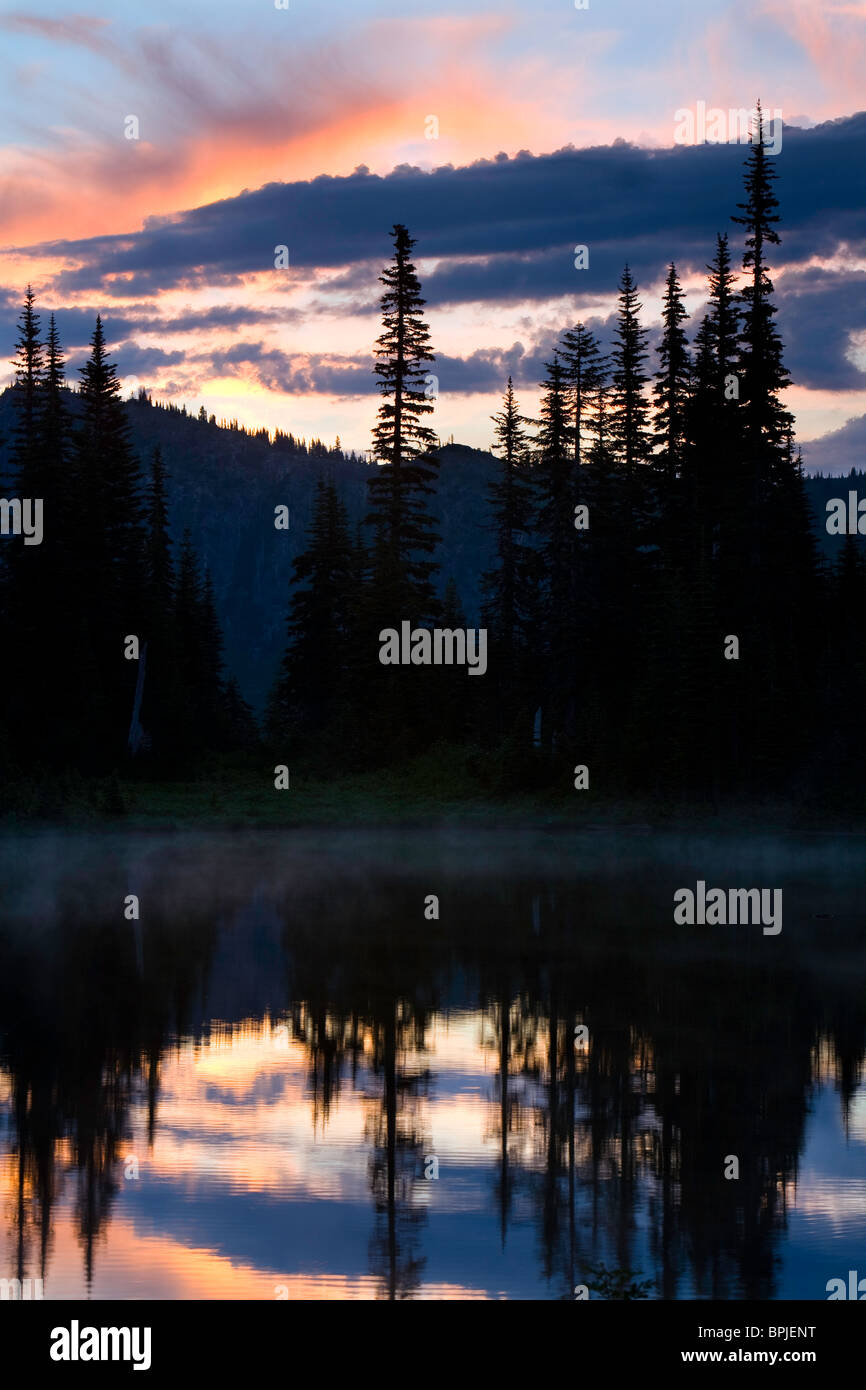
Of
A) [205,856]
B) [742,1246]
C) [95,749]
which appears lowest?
[742,1246]

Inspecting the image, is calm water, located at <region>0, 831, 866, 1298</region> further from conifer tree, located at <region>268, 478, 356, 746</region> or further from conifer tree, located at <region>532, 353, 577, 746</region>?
conifer tree, located at <region>268, 478, 356, 746</region>

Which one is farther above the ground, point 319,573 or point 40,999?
point 319,573

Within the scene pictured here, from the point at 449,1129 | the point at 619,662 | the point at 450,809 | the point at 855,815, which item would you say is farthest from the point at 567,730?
the point at 449,1129

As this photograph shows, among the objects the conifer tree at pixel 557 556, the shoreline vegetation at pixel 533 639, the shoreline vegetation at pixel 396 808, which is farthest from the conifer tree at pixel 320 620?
the shoreline vegetation at pixel 396 808

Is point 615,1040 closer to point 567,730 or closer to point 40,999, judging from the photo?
point 40,999

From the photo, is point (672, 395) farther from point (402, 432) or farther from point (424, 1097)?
point (424, 1097)

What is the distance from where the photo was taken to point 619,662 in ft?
198

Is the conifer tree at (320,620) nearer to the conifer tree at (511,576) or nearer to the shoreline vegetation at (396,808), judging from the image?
the conifer tree at (511,576)

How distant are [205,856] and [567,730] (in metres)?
21.6

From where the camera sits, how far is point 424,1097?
15.8m

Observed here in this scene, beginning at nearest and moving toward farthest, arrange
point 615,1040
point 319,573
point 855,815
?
1. point 615,1040
2. point 855,815
3. point 319,573

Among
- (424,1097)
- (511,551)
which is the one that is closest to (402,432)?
(511,551)
